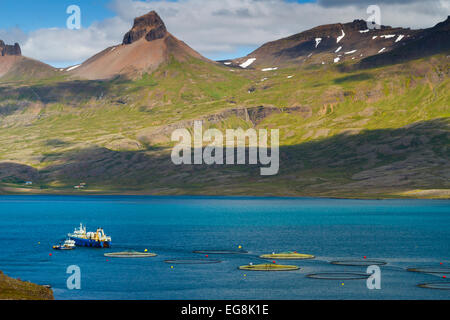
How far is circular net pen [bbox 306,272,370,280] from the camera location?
395 ft

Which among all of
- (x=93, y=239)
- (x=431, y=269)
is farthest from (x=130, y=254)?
(x=431, y=269)

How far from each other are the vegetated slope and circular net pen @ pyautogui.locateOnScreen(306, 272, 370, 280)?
52565 millimetres

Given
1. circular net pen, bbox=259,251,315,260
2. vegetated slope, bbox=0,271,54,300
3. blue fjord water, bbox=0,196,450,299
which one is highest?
vegetated slope, bbox=0,271,54,300

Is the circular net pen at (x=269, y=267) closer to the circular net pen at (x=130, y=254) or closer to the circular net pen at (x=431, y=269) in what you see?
the circular net pen at (x=431, y=269)

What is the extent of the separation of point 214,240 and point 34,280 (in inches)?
3062

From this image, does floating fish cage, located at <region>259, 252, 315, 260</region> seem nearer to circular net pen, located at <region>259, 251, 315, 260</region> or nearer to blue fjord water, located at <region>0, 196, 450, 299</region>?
circular net pen, located at <region>259, 251, 315, 260</region>

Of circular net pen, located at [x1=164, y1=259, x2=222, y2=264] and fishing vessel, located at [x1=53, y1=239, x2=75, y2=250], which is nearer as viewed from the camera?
circular net pen, located at [x1=164, y1=259, x2=222, y2=264]

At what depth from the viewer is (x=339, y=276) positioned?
122m

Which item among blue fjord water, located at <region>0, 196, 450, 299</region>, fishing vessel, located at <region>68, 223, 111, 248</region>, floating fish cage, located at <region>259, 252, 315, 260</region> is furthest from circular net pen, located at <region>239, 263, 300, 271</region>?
fishing vessel, located at <region>68, 223, 111, 248</region>

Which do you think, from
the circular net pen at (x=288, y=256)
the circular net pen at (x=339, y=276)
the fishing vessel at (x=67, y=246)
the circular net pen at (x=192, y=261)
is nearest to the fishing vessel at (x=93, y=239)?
the fishing vessel at (x=67, y=246)

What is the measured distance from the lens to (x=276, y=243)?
594ft

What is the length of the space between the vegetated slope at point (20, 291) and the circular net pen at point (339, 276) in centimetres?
5256
